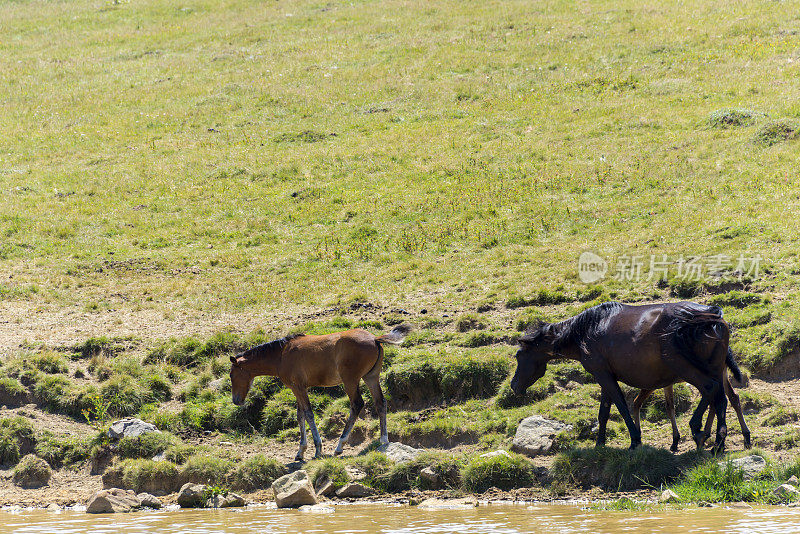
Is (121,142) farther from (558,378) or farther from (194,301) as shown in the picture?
(558,378)

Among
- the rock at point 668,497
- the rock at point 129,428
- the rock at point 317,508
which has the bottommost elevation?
the rock at point 317,508

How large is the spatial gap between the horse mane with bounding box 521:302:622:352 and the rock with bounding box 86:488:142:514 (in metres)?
7.33

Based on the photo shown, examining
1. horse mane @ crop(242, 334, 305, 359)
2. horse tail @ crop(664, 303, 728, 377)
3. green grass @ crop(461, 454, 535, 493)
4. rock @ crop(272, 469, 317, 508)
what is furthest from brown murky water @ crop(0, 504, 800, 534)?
horse mane @ crop(242, 334, 305, 359)

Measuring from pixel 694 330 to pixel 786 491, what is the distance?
2.70 meters

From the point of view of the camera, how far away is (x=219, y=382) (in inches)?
717

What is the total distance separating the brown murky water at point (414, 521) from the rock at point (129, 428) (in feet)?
8.25

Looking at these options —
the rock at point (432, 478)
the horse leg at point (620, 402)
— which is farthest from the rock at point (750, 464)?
the rock at point (432, 478)

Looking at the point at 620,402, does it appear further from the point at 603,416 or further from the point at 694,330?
the point at 694,330

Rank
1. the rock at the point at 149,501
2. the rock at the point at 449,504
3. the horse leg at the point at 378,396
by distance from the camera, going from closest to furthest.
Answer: the rock at the point at 449,504 < the rock at the point at 149,501 < the horse leg at the point at 378,396

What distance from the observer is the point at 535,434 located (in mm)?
14484

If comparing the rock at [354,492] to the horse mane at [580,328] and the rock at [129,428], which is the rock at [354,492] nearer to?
the horse mane at [580,328]

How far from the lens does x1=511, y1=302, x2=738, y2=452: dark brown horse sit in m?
12.9

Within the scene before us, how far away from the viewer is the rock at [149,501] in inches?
543

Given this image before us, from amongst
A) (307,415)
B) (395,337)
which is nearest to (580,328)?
(395,337)
